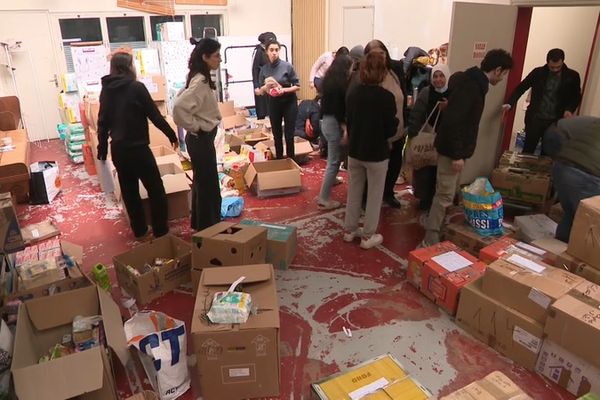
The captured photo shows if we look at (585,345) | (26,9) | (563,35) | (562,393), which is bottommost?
(562,393)

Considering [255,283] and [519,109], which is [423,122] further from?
[519,109]

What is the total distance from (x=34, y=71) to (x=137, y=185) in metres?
4.39

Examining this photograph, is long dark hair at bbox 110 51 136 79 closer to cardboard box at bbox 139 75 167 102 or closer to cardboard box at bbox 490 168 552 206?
cardboard box at bbox 139 75 167 102

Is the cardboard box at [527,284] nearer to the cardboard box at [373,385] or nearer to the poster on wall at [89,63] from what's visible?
the cardboard box at [373,385]

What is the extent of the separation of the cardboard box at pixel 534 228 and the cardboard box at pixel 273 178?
2.06m

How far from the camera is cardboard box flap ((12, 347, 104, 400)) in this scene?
1.73 m

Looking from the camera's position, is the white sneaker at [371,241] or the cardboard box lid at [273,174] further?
the cardboard box lid at [273,174]

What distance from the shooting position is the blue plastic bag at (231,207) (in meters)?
4.04

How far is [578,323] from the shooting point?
2.02 metres

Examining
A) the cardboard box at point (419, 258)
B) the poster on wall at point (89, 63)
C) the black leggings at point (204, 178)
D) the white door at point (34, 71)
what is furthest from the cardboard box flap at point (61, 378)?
the white door at point (34, 71)

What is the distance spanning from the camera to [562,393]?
7.16 feet

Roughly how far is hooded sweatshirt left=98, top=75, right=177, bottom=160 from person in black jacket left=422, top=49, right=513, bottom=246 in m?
2.01

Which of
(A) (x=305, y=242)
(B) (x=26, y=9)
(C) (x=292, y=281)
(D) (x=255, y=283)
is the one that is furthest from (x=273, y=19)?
(D) (x=255, y=283)

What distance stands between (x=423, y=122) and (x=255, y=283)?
2002mm
